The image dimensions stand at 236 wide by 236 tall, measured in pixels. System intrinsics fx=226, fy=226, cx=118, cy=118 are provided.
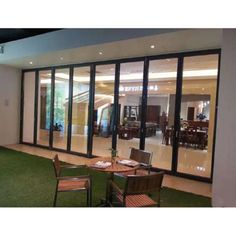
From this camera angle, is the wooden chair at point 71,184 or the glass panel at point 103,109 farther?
the glass panel at point 103,109

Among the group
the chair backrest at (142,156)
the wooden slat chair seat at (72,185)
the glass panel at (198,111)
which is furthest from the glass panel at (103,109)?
the wooden slat chair seat at (72,185)

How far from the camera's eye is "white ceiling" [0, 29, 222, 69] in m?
3.82

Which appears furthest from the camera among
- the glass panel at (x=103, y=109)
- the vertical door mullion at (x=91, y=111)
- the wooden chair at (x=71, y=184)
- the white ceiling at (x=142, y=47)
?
the vertical door mullion at (x=91, y=111)

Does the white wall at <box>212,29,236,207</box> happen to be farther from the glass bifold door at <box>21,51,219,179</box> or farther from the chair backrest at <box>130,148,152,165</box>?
the glass bifold door at <box>21,51,219,179</box>

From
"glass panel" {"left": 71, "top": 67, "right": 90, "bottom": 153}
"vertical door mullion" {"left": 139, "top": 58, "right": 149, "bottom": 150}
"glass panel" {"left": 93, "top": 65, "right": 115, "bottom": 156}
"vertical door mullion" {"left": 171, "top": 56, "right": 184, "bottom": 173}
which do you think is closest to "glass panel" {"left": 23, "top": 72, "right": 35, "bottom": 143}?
"glass panel" {"left": 71, "top": 67, "right": 90, "bottom": 153}

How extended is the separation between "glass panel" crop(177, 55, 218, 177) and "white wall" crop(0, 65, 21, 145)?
5.93 m

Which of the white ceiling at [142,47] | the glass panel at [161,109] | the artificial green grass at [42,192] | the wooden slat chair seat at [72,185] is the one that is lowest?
the artificial green grass at [42,192]

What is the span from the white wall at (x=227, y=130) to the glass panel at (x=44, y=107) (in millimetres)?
5747

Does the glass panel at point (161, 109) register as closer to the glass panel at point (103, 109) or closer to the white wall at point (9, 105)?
the glass panel at point (103, 109)

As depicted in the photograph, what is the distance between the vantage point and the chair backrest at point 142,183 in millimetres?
2457

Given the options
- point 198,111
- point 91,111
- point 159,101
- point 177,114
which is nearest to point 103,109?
point 91,111
